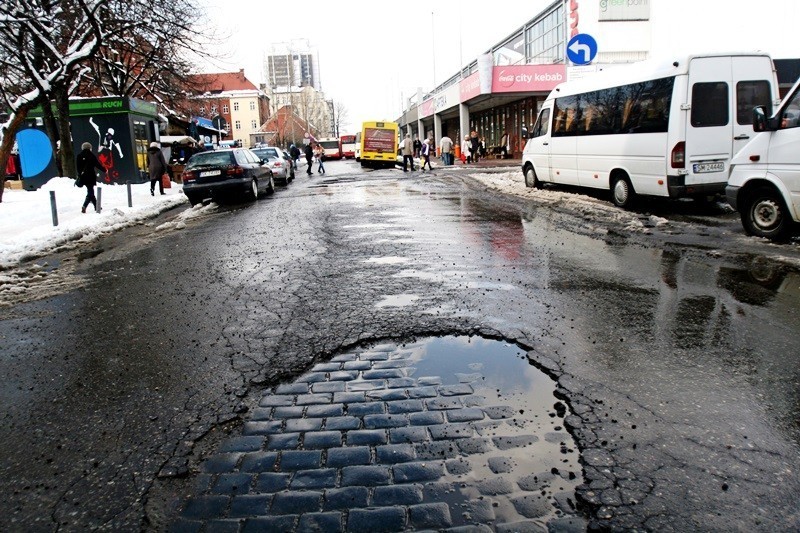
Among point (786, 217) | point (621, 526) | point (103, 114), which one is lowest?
point (621, 526)

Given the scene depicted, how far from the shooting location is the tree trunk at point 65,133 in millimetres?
21484

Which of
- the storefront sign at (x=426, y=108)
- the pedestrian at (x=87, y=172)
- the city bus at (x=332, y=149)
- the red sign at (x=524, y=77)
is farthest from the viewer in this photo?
the city bus at (x=332, y=149)

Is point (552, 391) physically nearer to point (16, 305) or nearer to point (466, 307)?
point (466, 307)

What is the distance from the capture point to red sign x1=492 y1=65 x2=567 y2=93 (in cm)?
3228

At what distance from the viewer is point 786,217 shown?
8.34m

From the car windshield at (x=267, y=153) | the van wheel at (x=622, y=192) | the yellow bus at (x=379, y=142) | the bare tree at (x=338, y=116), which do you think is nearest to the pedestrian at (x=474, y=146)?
the yellow bus at (x=379, y=142)

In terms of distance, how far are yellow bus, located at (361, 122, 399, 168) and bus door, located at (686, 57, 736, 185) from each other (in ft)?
Answer: 94.4

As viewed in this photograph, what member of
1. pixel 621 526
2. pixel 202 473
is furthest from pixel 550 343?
pixel 202 473

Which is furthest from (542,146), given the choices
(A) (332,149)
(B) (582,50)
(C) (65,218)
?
(A) (332,149)

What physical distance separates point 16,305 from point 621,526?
6.81 m

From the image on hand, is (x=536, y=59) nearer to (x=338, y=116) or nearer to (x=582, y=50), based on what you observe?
(x=582, y=50)

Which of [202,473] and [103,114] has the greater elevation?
[103,114]

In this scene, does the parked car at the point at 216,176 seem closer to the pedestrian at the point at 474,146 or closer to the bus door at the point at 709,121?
the bus door at the point at 709,121

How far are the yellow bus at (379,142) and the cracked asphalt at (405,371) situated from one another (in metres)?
30.4
